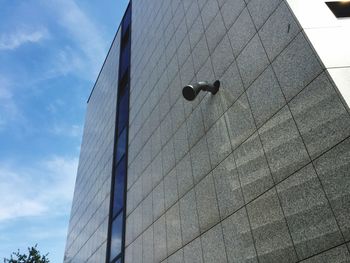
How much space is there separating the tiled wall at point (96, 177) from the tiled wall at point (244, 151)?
5.26m

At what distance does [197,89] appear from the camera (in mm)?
7699

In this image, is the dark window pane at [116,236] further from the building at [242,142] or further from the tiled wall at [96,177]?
the tiled wall at [96,177]

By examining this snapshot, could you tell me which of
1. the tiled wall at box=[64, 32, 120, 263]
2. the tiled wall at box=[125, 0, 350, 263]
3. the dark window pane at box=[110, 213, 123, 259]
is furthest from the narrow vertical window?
the tiled wall at box=[125, 0, 350, 263]

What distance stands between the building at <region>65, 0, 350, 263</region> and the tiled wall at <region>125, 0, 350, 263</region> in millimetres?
24

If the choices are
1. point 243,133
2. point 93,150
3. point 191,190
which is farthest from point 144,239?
point 93,150

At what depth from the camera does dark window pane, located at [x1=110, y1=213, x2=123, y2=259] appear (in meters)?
12.9

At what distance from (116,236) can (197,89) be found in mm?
8849

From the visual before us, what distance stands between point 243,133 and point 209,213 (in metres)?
2.16

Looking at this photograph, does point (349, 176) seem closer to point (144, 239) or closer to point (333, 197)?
point (333, 197)

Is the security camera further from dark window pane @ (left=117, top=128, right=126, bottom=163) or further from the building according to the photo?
dark window pane @ (left=117, top=128, right=126, bottom=163)

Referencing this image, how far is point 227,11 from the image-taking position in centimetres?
873

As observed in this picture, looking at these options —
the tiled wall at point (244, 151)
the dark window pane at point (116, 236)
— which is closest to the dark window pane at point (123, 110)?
the tiled wall at point (244, 151)

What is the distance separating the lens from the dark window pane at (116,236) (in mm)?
12922

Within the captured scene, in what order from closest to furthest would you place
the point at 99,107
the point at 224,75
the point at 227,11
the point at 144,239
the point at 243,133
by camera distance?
the point at 243,133, the point at 224,75, the point at 227,11, the point at 144,239, the point at 99,107
